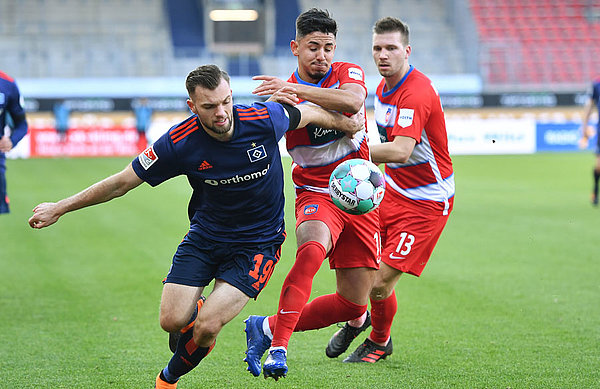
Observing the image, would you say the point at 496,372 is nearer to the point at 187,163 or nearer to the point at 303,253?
the point at 303,253

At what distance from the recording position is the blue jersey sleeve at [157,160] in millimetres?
4707

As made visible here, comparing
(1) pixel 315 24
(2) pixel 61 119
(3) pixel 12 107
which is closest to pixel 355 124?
(1) pixel 315 24

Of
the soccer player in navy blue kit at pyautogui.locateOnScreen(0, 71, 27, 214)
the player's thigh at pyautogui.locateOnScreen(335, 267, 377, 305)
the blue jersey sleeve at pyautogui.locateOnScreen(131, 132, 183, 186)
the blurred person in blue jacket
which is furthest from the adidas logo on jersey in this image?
the blurred person in blue jacket

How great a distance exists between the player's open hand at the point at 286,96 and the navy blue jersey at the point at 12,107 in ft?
14.7

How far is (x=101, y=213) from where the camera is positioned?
14594mm

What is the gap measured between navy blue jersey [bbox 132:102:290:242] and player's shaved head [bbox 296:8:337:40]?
0.68m

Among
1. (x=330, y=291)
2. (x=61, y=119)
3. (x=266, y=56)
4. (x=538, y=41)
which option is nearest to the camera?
(x=330, y=291)

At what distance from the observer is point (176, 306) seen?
15.6ft

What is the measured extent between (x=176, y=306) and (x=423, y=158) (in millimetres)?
2283

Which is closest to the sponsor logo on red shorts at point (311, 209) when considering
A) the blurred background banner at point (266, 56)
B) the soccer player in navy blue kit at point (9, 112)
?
the soccer player in navy blue kit at point (9, 112)

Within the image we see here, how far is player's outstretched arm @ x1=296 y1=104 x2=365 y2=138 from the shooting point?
16.8 ft

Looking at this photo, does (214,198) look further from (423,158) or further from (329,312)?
(423,158)

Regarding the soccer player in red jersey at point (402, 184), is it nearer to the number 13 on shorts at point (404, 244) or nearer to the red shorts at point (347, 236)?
the number 13 on shorts at point (404, 244)

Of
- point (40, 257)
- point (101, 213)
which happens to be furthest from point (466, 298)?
point (101, 213)
